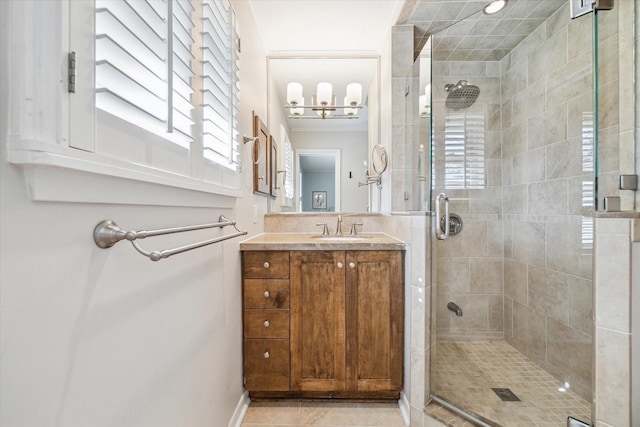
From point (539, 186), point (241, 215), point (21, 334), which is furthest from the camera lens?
point (539, 186)

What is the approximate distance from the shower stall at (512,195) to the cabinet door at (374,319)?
0.67 ft

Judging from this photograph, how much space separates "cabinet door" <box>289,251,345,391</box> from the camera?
164 centimetres

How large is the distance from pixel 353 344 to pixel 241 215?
991 mm

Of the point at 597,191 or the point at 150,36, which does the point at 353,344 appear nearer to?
the point at 597,191

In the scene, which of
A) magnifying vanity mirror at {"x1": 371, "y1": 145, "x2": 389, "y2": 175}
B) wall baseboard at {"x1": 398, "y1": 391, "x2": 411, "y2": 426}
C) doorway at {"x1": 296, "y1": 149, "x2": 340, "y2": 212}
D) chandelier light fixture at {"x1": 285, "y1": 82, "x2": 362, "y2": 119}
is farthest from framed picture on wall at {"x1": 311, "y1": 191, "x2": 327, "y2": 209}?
wall baseboard at {"x1": 398, "y1": 391, "x2": 411, "y2": 426}

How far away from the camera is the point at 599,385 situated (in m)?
1.04

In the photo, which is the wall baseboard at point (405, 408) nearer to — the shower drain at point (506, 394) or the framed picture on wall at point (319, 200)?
the shower drain at point (506, 394)

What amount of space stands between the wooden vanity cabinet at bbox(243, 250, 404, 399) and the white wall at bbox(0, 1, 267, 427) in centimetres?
61

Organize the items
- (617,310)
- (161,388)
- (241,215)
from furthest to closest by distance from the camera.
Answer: (241,215), (617,310), (161,388)

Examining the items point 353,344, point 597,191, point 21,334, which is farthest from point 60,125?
point 597,191

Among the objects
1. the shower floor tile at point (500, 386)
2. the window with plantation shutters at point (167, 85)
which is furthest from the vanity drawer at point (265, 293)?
the shower floor tile at point (500, 386)

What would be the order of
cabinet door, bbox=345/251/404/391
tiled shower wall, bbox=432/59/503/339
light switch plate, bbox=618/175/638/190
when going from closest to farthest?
light switch plate, bbox=618/175/638/190, cabinet door, bbox=345/251/404/391, tiled shower wall, bbox=432/59/503/339

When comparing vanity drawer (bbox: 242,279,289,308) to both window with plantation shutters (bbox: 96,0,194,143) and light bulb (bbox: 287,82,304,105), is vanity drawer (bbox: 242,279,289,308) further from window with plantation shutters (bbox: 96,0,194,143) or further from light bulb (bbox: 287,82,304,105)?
light bulb (bbox: 287,82,304,105)

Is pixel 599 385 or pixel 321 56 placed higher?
pixel 321 56
